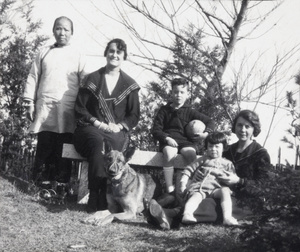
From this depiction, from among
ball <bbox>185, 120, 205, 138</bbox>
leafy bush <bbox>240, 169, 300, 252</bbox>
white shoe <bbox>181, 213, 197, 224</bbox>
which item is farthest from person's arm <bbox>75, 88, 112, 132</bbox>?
leafy bush <bbox>240, 169, 300, 252</bbox>

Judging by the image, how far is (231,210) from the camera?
6.14m

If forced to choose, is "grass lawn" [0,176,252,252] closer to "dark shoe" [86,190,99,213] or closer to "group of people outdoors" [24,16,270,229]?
"dark shoe" [86,190,99,213]

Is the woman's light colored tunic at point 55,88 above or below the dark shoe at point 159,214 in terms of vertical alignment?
above

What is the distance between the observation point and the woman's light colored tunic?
7.65 metres

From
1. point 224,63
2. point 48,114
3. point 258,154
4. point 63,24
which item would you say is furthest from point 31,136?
point 258,154

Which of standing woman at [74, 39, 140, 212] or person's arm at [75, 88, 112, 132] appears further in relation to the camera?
person's arm at [75, 88, 112, 132]

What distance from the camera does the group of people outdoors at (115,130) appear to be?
252 inches

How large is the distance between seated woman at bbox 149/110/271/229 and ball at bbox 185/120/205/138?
535 millimetres

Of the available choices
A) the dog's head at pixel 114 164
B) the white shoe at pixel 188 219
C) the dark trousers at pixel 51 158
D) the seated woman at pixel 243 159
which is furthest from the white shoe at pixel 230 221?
the dark trousers at pixel 51 158

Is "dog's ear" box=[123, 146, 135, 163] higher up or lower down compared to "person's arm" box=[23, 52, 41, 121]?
lower down

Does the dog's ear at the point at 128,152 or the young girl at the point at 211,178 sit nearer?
the young girl at the point at 211,178

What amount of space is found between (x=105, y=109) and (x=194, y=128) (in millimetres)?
1365

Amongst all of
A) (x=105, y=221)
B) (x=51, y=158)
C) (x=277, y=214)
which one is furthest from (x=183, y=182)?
(x=51, y=158)

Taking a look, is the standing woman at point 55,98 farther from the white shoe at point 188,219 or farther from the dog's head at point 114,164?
A: the white shoe at point 188,219
